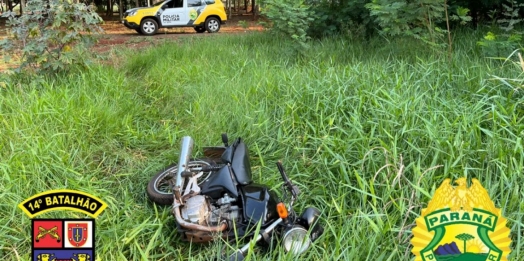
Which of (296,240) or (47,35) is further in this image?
(47,35)

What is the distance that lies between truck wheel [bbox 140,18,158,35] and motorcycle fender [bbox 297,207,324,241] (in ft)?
36.4

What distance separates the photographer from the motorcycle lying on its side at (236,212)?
1.92 metres

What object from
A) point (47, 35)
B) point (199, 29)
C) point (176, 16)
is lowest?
point (199, 29)

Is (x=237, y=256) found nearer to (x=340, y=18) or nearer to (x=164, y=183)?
(x=164, y=183)

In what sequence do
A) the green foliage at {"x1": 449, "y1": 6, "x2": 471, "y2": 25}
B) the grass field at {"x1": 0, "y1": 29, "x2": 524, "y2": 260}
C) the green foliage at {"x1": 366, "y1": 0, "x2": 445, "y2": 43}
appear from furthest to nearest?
the green foliage at {"x1": 366, "y1": 0, "x2": 445, "y2": 43} < the green foliage at {"x1": 449, "y1": 6, "x2": 471, "y2": 25} < the grass field at {"x1": 0, "y1": 29, "x2": 524, "y2": 260}

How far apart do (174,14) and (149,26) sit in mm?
867

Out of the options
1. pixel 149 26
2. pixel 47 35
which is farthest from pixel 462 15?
pixel 149 26

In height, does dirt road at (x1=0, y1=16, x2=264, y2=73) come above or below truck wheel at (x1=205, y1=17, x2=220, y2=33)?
below

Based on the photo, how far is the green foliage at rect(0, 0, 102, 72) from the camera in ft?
14.1

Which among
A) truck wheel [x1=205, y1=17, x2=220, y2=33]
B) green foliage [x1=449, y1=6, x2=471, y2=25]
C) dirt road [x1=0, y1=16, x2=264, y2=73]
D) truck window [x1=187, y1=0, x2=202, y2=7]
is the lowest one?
dirt road [x1=0, y1=16, x2=264, y2=73]

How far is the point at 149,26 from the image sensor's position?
12.0 m

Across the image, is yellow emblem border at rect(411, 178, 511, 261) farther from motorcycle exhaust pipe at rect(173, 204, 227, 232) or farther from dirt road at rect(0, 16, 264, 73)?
dirt road at rect(0, 16, 264, 73)

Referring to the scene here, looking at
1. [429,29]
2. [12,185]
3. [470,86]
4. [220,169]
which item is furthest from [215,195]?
[429,29]

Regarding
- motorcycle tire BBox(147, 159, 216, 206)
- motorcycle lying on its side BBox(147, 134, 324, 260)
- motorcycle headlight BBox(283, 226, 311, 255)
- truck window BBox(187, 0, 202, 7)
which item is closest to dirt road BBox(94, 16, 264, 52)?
truck window BBox(187, 0, 202, 7)
